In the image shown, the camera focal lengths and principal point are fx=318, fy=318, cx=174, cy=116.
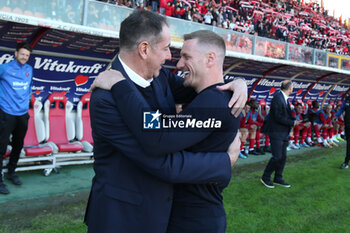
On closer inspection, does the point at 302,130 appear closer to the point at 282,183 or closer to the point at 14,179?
the point at 282,183

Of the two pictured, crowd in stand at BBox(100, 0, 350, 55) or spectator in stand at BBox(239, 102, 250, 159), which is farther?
crowd in stand at BBox(100, 0, 350, 55)

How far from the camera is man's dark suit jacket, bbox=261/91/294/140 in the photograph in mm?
5820

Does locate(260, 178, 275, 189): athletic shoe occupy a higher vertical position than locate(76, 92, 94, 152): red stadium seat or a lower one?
lower

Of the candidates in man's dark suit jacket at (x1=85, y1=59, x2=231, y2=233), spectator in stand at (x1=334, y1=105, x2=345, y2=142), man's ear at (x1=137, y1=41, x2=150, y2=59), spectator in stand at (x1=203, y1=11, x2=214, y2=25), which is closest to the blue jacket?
man's dark suit jacket at (x1=85, y1=59, x2=231, y2=233)

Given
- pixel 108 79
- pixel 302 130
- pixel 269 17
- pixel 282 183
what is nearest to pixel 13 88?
pixel 108 79

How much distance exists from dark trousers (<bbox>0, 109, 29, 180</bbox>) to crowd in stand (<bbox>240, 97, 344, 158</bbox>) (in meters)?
5.84

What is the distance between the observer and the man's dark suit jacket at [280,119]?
19.1 ft

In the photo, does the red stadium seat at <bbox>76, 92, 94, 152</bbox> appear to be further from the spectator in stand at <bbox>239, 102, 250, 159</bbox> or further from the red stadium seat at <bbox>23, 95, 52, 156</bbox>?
the spectator in stand at <bbox>239, 102, 250, 159</bbox>

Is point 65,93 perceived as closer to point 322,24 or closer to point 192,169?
point 192,169

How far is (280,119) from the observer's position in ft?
19.1

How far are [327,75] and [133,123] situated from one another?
13.6 m

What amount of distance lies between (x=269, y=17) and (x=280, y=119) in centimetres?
1661

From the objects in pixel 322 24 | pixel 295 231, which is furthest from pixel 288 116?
pixel 322 24

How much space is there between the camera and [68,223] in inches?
155
